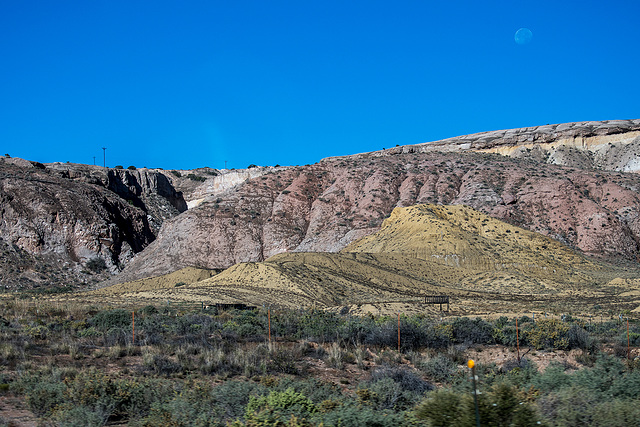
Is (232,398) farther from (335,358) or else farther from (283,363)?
(335,358)

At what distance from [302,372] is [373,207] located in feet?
159

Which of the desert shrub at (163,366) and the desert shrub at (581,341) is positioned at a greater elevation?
the desert shrub at (163,366)

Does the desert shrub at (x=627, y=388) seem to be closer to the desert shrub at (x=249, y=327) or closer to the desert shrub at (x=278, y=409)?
the desert shrub at (x=278, y=409)

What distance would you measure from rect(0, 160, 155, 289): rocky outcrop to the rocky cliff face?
4.57 meters

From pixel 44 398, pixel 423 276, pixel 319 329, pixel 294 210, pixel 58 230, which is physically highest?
pixel 294 210

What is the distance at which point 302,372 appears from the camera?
13.9 m

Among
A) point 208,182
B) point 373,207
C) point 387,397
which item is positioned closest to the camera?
point 387,397

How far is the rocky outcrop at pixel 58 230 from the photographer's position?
5666cm

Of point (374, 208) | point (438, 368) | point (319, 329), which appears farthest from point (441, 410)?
point (374, 208)

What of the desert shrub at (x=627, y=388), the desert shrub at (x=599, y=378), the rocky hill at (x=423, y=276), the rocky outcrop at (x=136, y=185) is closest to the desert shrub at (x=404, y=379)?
the desert shrub at (x=599, y=378)

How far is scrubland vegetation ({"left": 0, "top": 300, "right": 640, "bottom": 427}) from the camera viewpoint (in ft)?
27.3

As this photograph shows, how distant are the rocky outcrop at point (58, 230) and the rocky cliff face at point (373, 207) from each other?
15.0 feet

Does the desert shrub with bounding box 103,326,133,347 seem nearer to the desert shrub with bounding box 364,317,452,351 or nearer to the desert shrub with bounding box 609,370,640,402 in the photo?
the desert shrub with bounding box 364,317,452,351

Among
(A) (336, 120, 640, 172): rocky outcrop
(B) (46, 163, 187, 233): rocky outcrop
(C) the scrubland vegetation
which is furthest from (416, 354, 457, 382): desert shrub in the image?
(A) (336, 120, 640, 172): rocky outcrop
